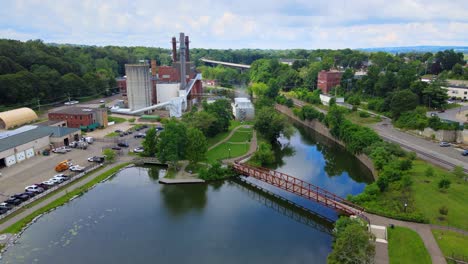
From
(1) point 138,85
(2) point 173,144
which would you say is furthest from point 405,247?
(1) point 138,85

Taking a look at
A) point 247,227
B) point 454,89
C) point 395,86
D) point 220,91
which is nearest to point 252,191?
point 247,227

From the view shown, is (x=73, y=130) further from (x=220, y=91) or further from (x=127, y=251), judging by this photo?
(x=220, y=91)

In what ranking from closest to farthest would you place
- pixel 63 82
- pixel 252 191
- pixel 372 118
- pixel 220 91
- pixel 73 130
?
1. pixel 252 191
2. pixel 73 130
3. pixel 372 118
4. pixel 63 82
5. pixel 220 91

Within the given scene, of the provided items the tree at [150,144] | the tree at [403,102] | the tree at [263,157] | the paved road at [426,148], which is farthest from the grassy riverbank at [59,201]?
the tree at [403,102]

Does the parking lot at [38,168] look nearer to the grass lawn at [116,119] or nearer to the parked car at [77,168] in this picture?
the parked car at [77,168]

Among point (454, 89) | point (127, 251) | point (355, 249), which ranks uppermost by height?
point (454, 89)

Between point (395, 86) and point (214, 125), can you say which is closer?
point (214, 125)
